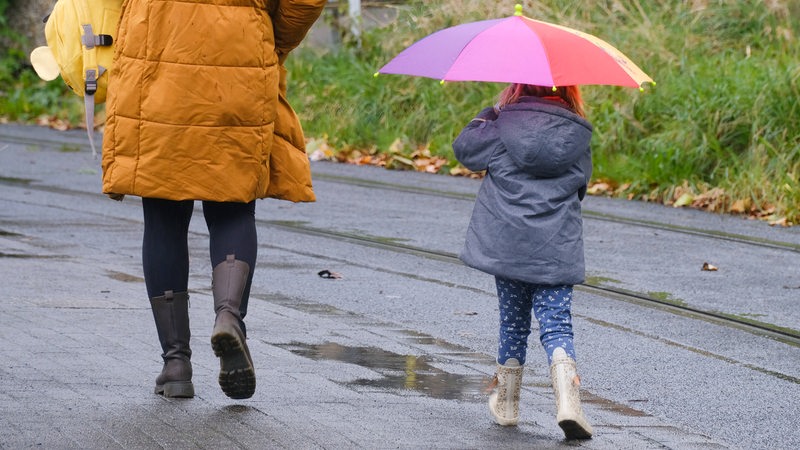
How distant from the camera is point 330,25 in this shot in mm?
20141

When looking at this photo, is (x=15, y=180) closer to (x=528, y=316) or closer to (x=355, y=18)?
(x=355, y=18)

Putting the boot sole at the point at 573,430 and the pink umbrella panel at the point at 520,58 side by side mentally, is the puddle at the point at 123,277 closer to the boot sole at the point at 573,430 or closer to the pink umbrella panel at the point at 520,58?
the pink umbrella panel at the point at 520,58

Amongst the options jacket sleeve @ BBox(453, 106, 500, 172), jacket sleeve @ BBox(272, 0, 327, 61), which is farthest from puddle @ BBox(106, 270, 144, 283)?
jacket sleeve @ BBox(453, 106, 500, 172)

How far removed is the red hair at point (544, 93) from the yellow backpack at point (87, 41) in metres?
1.30

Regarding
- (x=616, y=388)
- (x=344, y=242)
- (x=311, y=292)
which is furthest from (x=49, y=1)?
(x=616, y=388)

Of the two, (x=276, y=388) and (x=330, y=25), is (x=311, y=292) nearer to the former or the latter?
(x=276, y=388)

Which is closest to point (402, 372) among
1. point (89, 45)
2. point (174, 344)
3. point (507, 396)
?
point (507, 396)

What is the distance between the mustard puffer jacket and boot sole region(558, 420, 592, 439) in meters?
1.22

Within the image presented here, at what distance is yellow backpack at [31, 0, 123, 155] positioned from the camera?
4785 millimetres

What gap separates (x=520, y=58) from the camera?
4.77m

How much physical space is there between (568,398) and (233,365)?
104cm

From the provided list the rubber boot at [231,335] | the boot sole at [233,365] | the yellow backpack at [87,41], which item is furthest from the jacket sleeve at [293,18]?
the boot sole at [233,365]

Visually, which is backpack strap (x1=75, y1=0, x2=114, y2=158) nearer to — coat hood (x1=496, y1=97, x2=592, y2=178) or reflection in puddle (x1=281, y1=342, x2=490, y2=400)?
coat hood (x1=496, y1=97, x2=592, y2=178)

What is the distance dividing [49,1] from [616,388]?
774 inches
